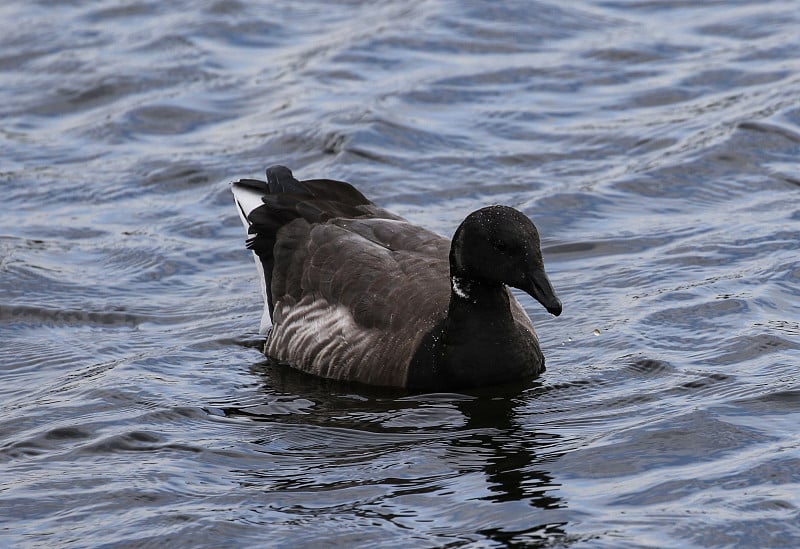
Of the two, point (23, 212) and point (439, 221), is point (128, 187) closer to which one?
point (23, 212)

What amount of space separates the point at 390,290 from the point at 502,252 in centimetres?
96

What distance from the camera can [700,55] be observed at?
53.5 feet

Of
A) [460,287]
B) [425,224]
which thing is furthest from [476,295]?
[425,224]

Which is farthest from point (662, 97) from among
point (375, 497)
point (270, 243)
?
point (375, 497)

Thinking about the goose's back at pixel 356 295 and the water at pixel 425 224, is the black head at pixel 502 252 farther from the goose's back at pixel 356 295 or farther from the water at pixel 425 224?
the water at pixel 425 224

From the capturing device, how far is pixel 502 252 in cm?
878

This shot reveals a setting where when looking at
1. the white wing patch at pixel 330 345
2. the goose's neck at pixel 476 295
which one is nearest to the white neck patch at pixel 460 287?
the goose's neck at pixel 476 295

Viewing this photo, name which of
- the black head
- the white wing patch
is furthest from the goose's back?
the black head

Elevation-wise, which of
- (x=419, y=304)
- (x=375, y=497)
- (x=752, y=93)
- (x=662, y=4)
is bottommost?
(x=375, y=497)

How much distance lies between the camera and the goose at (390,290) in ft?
29.2

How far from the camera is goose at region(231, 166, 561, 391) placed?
8.90m

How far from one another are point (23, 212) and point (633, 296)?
577cm

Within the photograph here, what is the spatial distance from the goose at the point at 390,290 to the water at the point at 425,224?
212mm

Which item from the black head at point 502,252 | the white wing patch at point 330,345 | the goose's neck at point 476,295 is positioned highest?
the black head at point 502,252
